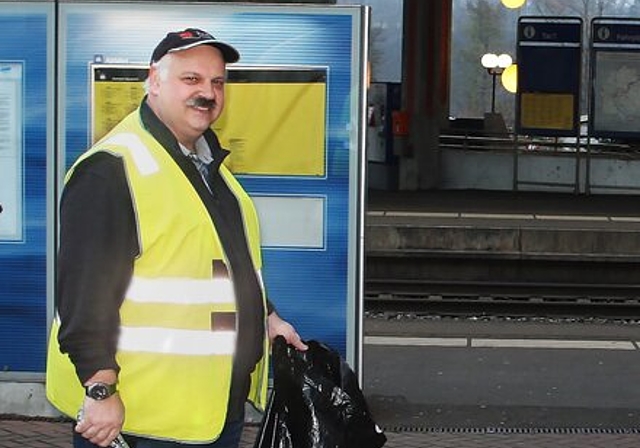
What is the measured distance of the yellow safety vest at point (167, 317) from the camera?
275 cm

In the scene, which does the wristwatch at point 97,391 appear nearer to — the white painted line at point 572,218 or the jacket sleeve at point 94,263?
the jacket sleeve at point 94,263

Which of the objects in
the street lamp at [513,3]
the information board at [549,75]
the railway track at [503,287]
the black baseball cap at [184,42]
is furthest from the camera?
the street lamp at [513,3]

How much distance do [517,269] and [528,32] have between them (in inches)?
242

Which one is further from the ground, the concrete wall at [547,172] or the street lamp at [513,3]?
the street lamp at [513,3]

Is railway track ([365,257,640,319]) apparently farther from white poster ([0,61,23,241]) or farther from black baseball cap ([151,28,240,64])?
black baseball cap ([151,28,240,64])

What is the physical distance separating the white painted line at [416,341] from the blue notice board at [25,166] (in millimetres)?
3201

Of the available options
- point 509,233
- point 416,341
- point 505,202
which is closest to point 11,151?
point 416,341

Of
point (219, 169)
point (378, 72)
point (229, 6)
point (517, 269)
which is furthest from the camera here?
point (378, 72)

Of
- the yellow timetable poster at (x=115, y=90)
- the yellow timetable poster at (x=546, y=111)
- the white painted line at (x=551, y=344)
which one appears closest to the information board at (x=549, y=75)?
the yellow timetable poster at (x=546, y=111)

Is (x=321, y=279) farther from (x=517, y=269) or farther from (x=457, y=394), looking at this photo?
(x=517, y=269)

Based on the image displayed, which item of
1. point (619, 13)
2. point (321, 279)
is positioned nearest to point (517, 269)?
point (321, 279)

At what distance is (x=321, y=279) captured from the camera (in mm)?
6023

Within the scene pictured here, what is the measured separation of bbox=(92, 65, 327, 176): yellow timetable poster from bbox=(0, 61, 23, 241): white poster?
1.29 ft

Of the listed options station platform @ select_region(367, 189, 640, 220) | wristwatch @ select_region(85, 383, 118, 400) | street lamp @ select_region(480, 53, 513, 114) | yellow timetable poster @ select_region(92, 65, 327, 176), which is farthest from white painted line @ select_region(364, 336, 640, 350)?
street lamp @ select_region(480, 53, 513, 114)
